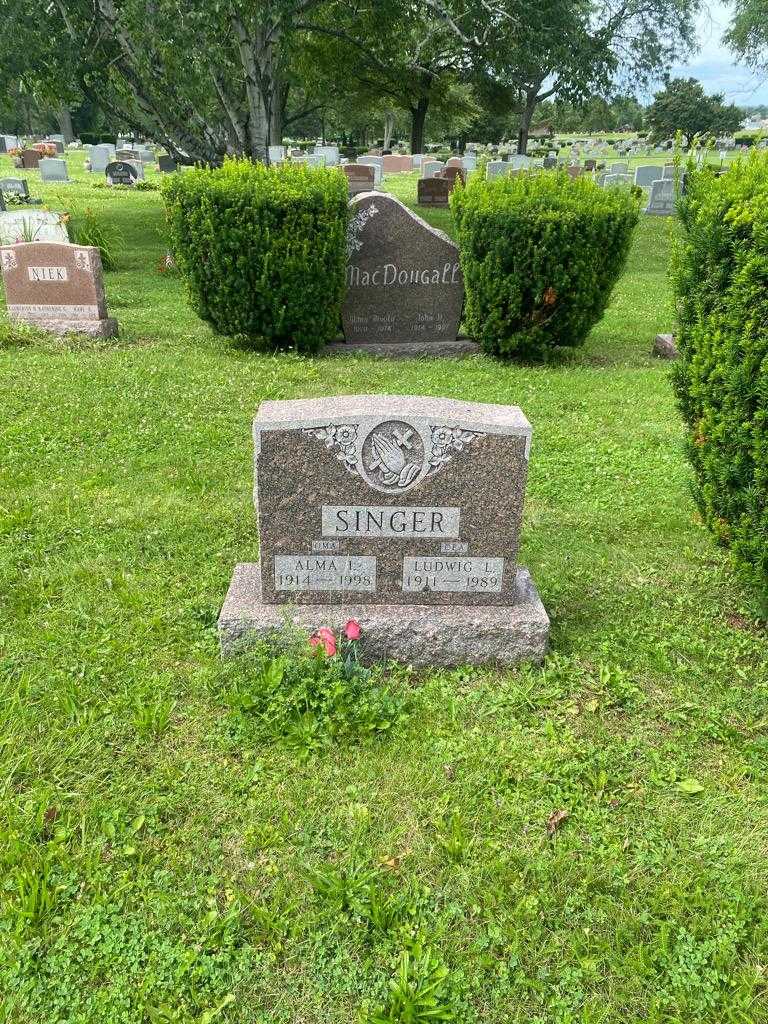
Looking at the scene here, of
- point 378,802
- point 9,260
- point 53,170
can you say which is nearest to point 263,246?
point 9,260

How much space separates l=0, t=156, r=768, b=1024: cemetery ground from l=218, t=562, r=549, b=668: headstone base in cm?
10

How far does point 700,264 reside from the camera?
3.76 metres

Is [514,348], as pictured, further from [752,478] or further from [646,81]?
[646,81]

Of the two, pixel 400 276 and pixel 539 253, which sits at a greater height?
pixel 539 253

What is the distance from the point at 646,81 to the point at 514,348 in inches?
1001

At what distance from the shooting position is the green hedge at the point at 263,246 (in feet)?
24.4

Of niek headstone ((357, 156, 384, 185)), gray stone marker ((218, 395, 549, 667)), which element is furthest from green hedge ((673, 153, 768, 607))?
niek headstone ((357, 156, 384, 185))

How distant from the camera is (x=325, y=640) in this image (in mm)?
3096

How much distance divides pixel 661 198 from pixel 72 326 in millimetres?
17456

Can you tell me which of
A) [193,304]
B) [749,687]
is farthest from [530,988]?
[193,304]

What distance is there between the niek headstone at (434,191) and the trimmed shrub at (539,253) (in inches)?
563

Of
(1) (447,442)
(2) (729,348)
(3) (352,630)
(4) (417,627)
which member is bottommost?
(4) (417,627)

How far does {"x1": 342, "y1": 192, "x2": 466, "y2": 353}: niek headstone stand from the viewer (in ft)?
26.5

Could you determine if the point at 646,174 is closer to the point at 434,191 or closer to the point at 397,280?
the point at 434,191
